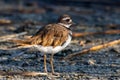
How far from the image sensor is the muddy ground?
838 cm

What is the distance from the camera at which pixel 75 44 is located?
11.0 m

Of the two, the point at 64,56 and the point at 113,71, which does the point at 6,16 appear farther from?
the point at 113,71

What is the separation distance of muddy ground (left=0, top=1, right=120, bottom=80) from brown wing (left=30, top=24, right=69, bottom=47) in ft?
1.68

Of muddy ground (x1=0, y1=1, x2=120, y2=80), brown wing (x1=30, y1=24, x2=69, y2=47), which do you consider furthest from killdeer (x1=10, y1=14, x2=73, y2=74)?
muddy ground (x1=0, y1=1, x2=120, y2=80)

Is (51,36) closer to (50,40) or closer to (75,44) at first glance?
(50,40)

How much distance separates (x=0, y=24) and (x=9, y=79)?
6.45 m

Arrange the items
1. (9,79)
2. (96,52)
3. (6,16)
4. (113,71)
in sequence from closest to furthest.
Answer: (9,79)
(113,71)
(96,52)
(6,16)

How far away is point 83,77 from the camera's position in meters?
7.95

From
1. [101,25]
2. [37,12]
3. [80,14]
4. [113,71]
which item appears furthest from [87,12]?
[113,71]

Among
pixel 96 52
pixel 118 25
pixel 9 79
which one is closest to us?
pixel 9 79

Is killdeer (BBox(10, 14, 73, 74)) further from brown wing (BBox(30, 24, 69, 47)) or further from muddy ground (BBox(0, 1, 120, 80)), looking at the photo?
muddy ground (BBox(0, 1, 120, 80))

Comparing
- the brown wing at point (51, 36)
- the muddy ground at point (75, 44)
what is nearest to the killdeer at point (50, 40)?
the brown wing at point (51, 36)

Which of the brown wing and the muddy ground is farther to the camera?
the muddy ground

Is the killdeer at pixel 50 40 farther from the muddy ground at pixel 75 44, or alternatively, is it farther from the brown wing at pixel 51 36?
the muddy ground at pixel 75 44
